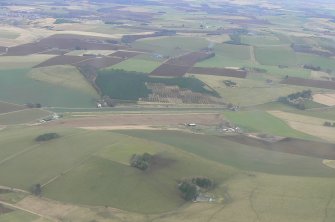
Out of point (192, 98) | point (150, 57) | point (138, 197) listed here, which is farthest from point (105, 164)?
point (150, 57)

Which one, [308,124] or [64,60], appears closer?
[308,124]

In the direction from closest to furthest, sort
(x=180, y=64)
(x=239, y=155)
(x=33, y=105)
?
(x=239, y=155)
(x=33, y=105)
(x=180, y=64)

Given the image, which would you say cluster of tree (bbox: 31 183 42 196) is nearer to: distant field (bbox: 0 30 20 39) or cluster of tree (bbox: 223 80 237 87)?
cluster of tree (bbox: 223 80 237 87)

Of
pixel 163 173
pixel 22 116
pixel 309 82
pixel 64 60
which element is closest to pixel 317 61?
pixel 309 82

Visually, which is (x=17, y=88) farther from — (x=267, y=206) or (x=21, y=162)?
(x=267, y=206)

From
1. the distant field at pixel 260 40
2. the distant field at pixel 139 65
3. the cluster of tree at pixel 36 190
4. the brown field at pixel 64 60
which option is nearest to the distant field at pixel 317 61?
the distant field at pixel 260 40

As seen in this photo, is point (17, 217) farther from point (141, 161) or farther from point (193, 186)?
point (193, 186)

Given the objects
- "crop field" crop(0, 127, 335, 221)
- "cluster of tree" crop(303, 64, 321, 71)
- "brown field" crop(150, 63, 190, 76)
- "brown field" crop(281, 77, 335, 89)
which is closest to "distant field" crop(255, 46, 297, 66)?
"cluster of tree" crop(303, 64, 321, 71)
